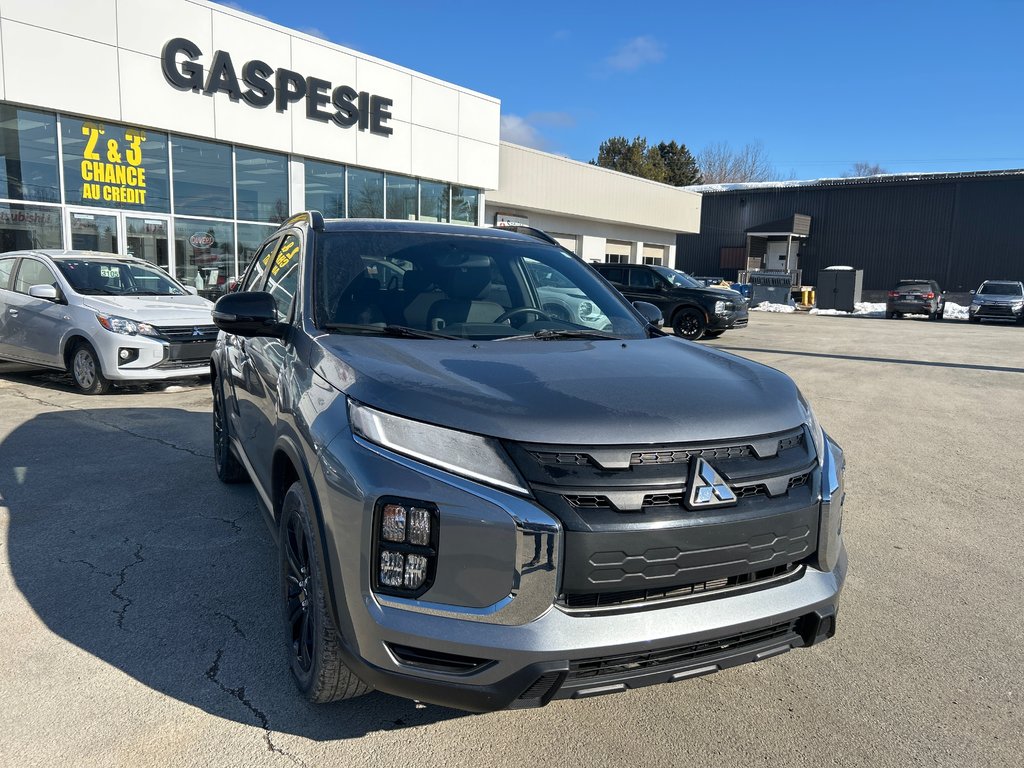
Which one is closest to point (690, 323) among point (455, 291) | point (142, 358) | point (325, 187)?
point (325, 187)

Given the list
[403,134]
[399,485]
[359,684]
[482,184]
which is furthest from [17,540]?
[482,184]

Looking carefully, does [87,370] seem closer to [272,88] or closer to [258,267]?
[258,267]

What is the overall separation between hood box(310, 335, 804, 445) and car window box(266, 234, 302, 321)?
0.67 metres

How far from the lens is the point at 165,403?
8.13 m

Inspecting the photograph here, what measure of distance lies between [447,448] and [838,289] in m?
38.6

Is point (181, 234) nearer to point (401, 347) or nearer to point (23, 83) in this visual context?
point (23, 83)

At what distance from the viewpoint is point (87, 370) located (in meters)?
8.53

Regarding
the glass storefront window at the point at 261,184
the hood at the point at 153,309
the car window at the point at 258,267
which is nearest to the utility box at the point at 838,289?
the glass storefront window at the point at 261,184

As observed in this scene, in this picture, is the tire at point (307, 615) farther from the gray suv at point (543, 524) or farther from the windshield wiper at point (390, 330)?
the windshield wiper at point (390, 330)

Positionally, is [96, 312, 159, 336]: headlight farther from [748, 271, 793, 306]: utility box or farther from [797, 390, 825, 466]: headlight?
[748, 271, 793, 306]: utility box

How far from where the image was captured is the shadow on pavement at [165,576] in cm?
264

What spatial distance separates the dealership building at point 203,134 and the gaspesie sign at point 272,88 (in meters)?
0.03

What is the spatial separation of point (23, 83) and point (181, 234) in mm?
3835

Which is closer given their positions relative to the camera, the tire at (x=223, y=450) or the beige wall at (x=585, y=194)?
the tire at (x=223, y=450)
